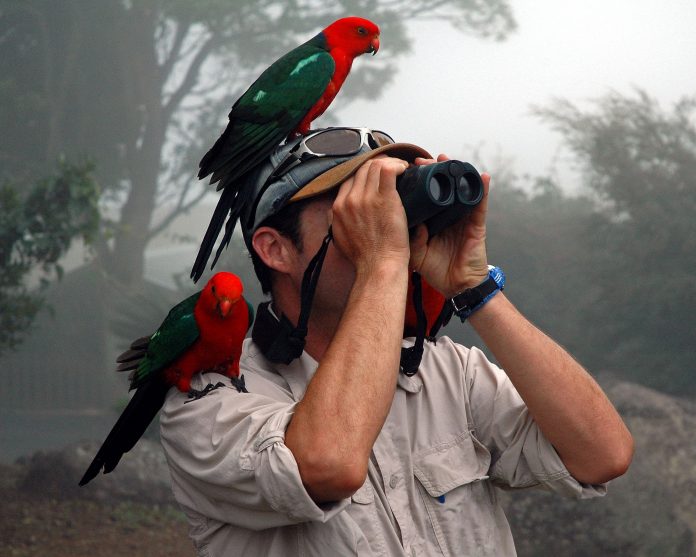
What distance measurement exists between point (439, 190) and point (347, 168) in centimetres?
17

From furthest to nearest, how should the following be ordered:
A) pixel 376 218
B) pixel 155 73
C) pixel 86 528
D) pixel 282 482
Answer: pixel 155 73
pixel 86 528
pixel 376 218
pixel 282 482

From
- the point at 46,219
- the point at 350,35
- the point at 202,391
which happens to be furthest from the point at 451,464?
→ the point at 46,219

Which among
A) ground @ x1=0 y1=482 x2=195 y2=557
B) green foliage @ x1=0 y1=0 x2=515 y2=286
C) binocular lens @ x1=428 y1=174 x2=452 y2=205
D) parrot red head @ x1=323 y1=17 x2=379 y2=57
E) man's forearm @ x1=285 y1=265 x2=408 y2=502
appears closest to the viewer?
man's forearm @ x1=285 y1=265 x2=408 y2=502

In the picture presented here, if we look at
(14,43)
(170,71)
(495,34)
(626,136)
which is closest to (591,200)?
(626,136)

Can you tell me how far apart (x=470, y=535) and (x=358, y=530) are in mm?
235

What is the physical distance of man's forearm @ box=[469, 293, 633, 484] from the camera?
4.48 ft

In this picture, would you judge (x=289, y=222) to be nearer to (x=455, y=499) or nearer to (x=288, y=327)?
(x=288, y=327)

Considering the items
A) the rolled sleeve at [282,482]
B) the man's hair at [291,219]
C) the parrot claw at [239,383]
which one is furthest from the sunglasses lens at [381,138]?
the rolled sleeve at [282,482]

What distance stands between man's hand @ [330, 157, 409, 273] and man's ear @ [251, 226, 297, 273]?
0.24 meters

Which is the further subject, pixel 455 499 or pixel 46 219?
pixel 46 219

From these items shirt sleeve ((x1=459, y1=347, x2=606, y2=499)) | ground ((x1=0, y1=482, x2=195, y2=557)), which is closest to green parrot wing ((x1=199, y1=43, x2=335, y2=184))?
shirt sleeve ((x1=459, y1=347, x2=606, y2=499))

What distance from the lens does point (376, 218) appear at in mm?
1298

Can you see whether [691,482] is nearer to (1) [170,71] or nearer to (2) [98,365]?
(2) [98,365]

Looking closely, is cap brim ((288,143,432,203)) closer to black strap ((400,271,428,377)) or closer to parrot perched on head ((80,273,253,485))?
black strap ((400,271,428,377))
